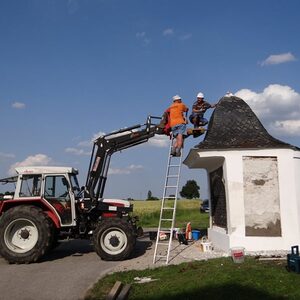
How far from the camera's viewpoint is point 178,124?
14.2 meters

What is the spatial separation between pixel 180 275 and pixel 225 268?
1.18 meters

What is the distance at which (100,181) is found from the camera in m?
15.4

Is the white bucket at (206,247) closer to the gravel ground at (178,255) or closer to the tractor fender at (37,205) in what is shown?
the gravel ground at (178,255)

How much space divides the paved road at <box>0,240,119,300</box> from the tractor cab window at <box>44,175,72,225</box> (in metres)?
1.43

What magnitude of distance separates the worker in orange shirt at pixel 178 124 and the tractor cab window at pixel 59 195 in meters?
3.66

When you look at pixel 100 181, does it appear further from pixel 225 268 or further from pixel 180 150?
pixel 225 268

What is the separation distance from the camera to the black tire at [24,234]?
44.5 feet

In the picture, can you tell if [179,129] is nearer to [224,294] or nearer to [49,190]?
[49,190]

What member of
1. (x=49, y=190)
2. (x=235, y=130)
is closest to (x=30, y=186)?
(x=49, y=190)

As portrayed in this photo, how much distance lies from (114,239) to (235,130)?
5288 mm

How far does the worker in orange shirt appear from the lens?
552 inches

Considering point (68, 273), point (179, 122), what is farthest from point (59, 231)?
point (179, 122)

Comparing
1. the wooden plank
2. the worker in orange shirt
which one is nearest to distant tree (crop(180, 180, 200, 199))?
the worker in orange shirt

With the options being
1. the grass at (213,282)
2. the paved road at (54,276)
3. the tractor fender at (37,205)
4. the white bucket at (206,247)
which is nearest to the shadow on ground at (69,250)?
the paved road at (54,276)
